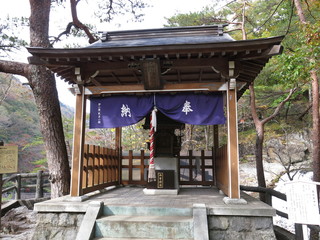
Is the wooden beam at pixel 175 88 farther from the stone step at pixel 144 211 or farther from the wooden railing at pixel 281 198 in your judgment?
the wooden railing at pixel 281 198

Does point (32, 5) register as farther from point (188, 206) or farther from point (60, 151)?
point (188, 206)

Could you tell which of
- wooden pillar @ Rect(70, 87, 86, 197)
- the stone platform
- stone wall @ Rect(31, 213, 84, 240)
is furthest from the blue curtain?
stone wall @ Rect(31, 213, 84, 240)

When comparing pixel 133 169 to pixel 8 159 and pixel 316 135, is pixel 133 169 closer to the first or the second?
pixel 8 159

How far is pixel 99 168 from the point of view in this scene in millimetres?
6980

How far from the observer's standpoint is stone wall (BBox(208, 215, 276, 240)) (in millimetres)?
4523

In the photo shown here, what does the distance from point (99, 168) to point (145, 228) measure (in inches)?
118

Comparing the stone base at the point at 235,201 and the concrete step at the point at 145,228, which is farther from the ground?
the stone base at the point at 235,201

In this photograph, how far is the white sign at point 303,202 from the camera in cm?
359

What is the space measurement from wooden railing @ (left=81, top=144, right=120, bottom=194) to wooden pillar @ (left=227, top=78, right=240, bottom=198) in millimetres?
3410

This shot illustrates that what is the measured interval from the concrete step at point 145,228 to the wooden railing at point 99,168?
1453 mm

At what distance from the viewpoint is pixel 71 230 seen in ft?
15.8

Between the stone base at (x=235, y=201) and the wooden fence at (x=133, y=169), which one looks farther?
the wooden fence at (x=133, y=169)

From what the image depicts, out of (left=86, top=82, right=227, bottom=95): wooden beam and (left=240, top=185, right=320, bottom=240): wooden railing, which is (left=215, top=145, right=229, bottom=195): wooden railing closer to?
(left=240, top=185, right=320, bottom=240): wooden railing

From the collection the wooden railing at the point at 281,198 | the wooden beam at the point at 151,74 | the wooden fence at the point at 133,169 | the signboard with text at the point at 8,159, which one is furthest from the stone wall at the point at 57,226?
the wooden railing at the point at 281,198
